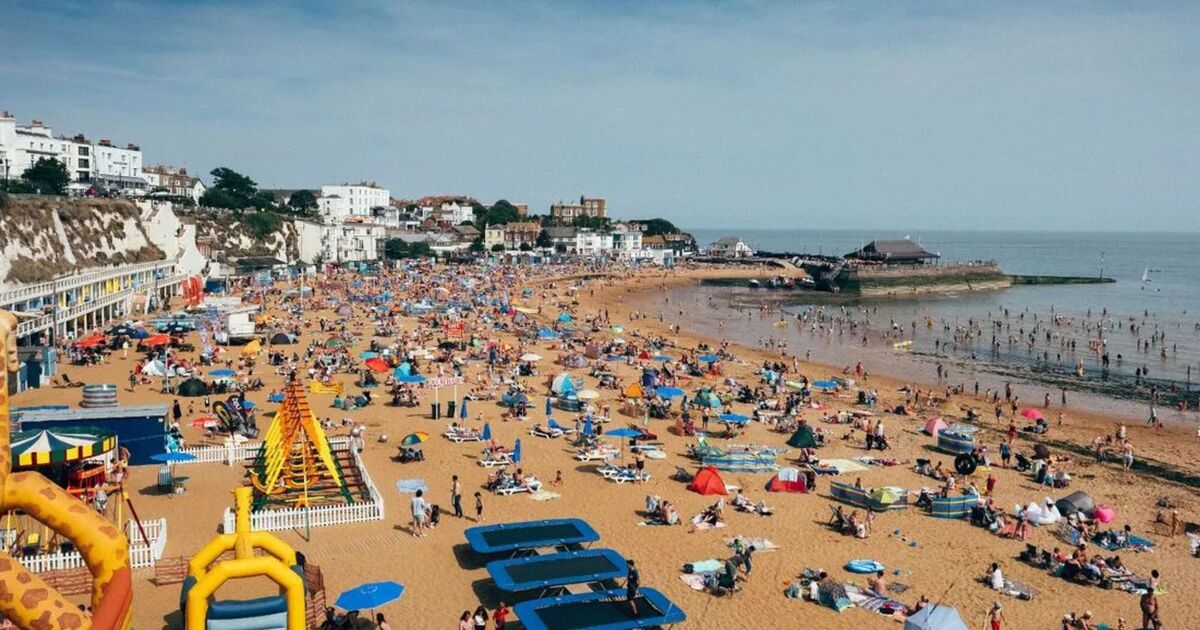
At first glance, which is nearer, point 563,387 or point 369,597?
point 369,597

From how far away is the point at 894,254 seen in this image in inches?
3408

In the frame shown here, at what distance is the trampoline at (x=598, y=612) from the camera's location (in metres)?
11.7

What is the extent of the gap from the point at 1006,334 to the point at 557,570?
46.4 metres

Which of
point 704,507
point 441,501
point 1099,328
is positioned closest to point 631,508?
point 704,507

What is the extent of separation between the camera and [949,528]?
1738 centimetres

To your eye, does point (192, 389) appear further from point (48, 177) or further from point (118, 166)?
point (118, 166)

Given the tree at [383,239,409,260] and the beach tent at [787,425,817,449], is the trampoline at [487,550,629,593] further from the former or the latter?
the tree at [383,239,409,260]

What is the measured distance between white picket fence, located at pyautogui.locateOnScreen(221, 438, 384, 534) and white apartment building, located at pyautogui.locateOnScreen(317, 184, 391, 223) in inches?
5014

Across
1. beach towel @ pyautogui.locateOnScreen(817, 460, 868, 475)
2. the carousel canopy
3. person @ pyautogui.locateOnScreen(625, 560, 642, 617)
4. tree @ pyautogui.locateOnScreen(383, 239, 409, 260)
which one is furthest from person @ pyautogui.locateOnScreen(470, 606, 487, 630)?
tree @ pyautogui.locateOnScreen(383, 239, 409, 260)

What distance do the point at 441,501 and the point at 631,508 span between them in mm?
3851

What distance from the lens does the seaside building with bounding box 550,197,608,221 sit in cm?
16938

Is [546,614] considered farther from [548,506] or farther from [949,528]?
[949,528]

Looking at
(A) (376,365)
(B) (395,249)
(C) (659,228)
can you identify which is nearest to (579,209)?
(C) (659,228)

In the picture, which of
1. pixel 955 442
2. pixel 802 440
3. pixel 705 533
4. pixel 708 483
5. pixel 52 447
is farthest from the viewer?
pixel 955 442
